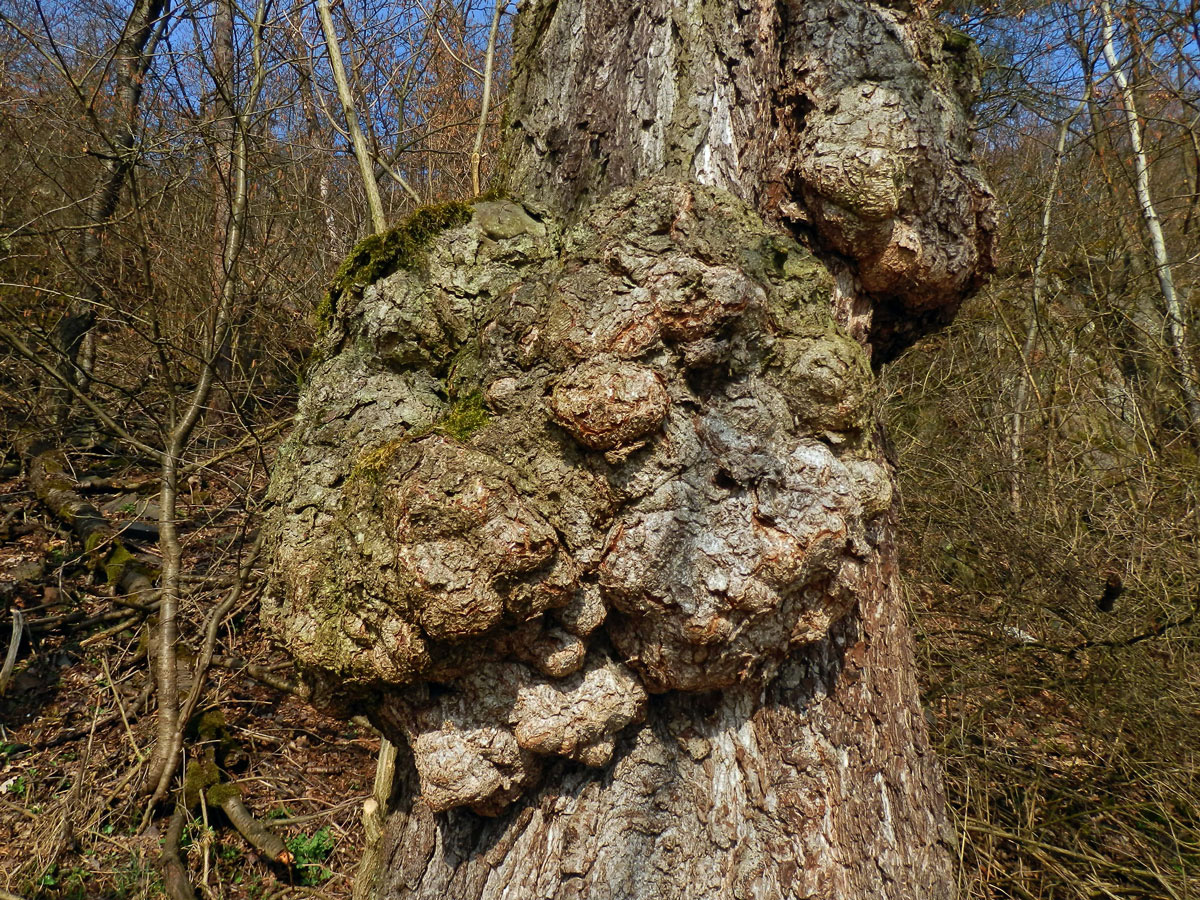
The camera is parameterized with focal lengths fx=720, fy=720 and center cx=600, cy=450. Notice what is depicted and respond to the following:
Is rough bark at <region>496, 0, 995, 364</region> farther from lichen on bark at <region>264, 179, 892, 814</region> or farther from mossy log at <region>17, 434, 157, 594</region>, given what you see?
mossy log at <region>17, 434, 157, 594</region>

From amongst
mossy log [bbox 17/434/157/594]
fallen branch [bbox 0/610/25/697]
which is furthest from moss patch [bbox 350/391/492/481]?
mossy log [bbox 17/434/157/594]

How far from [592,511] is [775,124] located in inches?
50.2

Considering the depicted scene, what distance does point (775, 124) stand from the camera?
6.81 ft

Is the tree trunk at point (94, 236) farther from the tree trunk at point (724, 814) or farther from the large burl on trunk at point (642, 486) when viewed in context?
the tree trunk at point (724, 814)

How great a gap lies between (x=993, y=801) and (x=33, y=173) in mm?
8681

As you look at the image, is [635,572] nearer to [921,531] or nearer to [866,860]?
[866,860]

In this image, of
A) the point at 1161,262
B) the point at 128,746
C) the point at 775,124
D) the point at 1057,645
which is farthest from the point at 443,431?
the point at 1161,262

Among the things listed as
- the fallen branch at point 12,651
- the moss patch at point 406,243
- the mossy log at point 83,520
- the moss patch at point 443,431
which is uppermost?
the moss patch at point 406,243

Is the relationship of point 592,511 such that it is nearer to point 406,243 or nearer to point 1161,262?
point 406,243

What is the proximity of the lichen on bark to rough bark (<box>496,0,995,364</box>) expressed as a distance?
242mm

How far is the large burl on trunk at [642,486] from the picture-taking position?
1.60 m

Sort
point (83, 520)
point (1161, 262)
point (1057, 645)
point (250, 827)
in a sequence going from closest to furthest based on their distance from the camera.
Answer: point (250, 827)
point (1057, 645)
point (83, 520)
point (1161, 262)

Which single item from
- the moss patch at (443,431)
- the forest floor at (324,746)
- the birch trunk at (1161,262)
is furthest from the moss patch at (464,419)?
the birch trunk at (1161,262)

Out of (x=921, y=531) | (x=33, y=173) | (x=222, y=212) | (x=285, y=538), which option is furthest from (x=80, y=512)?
(x=921, y=531)
